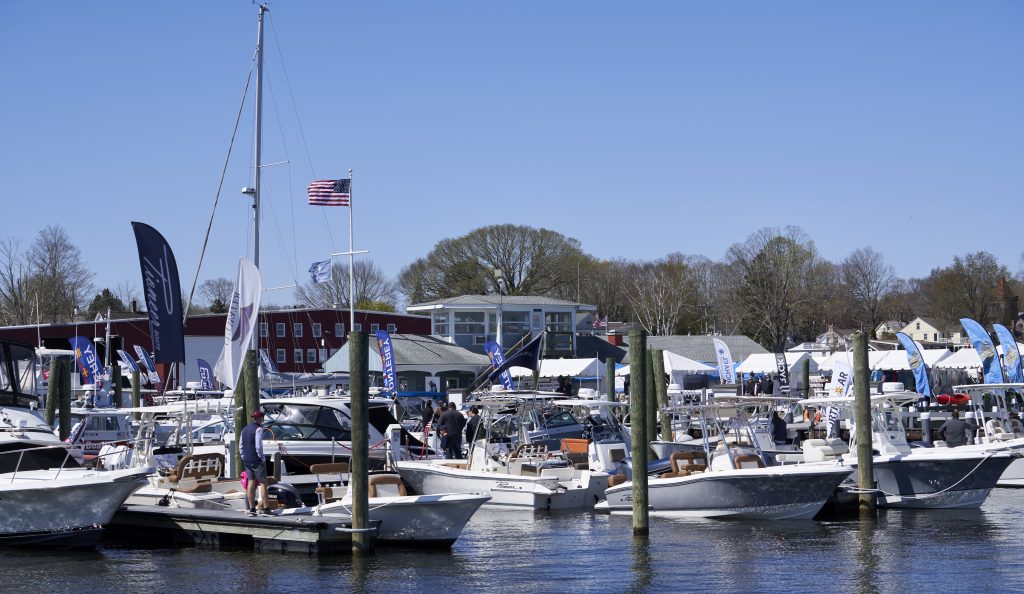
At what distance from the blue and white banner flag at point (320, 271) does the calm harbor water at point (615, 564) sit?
102 feet

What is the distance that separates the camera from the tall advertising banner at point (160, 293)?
66.7ft

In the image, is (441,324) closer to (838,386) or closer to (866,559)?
(838,386)

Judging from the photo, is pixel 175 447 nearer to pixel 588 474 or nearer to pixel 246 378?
pixel 246 378

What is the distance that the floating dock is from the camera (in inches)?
681

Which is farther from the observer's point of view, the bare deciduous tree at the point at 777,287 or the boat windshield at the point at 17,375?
the bare deciduous tree at the point at 777,287

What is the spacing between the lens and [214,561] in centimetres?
1752

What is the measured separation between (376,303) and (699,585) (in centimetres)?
9174

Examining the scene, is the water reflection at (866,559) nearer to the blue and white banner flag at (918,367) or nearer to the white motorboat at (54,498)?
the white motorboat at (54,498)

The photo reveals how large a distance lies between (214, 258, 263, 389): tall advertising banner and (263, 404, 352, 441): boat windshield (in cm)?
556

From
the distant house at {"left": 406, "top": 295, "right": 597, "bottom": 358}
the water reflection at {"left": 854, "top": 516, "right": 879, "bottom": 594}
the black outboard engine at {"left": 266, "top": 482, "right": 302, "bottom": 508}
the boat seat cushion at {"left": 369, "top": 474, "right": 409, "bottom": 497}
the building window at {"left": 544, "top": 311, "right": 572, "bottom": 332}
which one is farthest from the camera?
the building window at {"left": 544, "top": 311, "right": 572, "bottom": 332}

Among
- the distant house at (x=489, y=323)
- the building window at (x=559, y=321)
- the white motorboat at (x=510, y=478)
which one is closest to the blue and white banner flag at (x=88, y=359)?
the white motorboat at (x=510, y=478)

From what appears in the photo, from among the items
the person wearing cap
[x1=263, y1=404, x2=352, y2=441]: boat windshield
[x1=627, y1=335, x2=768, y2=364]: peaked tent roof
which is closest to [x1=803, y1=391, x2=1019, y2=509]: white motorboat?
[x1=263, y1=404, x2=352, y2=441]: boat windshield

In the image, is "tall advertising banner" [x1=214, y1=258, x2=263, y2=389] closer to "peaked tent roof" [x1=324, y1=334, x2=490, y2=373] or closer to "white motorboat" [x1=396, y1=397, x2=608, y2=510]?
"white motorboat" [x1=396, y1=397, x2=608, y2=510]

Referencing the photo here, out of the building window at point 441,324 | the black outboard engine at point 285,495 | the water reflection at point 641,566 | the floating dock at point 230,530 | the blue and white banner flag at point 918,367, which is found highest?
the building window at point 441,324
